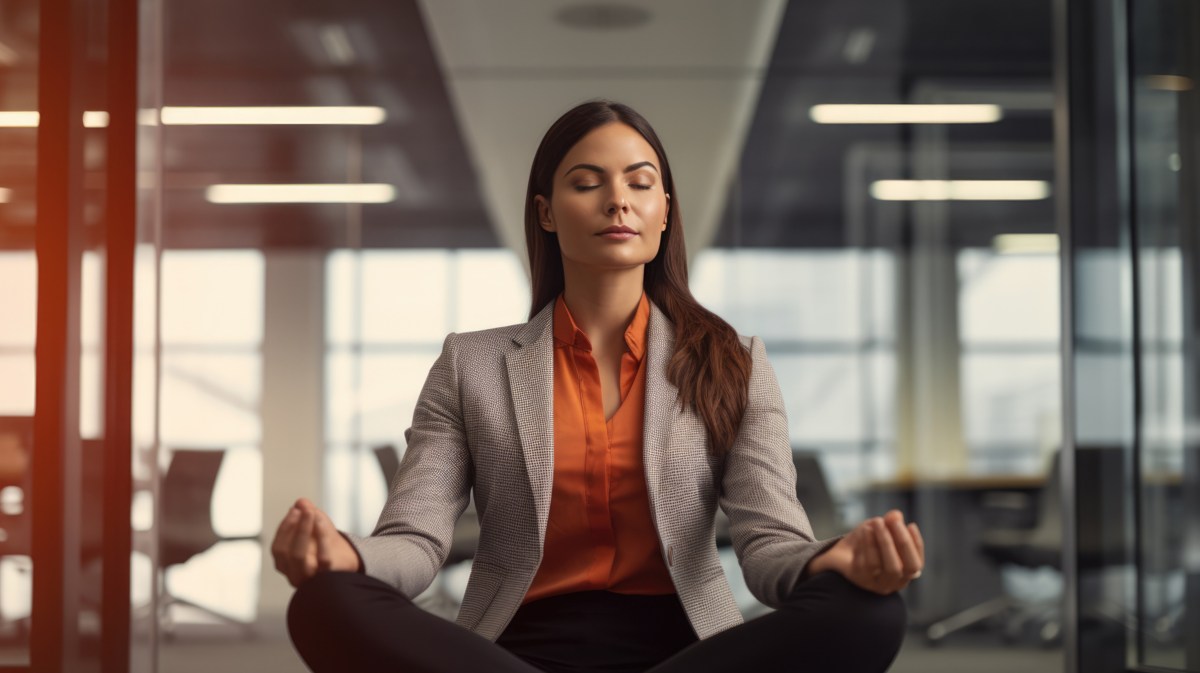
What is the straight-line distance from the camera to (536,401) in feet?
5.69

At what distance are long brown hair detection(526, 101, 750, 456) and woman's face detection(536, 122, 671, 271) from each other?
3 cm

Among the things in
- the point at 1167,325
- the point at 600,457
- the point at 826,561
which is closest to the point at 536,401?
the point at 600,457

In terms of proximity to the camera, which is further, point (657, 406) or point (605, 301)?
point (605, 301)

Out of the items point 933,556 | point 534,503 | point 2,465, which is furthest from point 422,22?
point 534,503

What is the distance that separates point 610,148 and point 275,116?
2862 mm

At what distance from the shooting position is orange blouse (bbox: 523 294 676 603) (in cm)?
168

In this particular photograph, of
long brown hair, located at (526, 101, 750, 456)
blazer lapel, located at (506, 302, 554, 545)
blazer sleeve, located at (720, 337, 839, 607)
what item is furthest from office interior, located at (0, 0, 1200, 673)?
blazer sleeve, located at (720, 337, 839, 607)

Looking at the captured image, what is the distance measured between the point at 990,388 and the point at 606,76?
72.1 inches

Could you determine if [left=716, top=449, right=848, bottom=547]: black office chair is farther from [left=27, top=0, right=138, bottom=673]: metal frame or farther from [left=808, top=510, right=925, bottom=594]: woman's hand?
[left=808, top=510, right=925, bottom=594]: woman's hand

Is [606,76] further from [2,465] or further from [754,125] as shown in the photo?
[2,465]

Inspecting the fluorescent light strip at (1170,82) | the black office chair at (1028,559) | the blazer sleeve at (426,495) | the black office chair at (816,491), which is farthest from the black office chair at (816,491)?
the blazer sleeve at (426,495)

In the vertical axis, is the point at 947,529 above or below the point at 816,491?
below

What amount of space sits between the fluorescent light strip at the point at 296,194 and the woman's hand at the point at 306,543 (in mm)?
3047

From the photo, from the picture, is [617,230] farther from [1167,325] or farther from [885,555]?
[1167,325]
